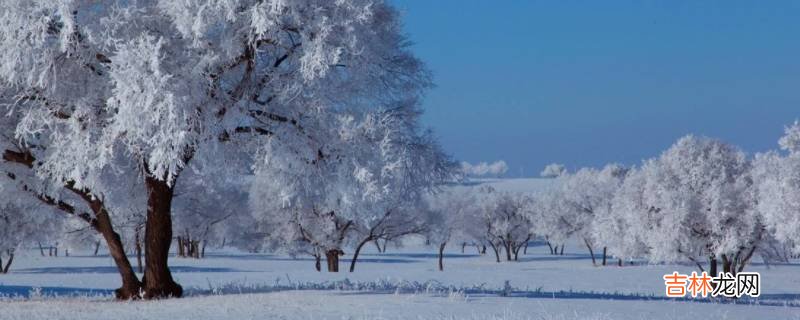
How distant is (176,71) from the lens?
16891 mm

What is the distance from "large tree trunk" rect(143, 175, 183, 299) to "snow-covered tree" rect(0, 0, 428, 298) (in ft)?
5.18

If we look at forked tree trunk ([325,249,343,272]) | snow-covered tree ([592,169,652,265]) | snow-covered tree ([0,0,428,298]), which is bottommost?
forked tree trunk ([325,249,343,272])

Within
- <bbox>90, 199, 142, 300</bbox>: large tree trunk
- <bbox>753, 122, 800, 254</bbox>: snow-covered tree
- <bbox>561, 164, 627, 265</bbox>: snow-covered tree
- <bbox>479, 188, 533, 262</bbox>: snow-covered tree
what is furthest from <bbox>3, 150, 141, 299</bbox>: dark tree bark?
<bbox>479, 188, 533, 262</bbox>: snow-covered tree

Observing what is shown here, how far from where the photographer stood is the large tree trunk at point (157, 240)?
20891 mm

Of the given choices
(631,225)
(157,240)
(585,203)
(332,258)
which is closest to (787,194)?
(631,225)

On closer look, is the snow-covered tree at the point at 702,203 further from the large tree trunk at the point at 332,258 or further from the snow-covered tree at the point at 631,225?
the large tree trunk at the point at 332,258

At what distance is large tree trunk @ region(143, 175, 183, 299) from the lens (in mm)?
20891

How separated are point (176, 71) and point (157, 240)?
5870 millimetres

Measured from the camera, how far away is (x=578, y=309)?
16.7 metres

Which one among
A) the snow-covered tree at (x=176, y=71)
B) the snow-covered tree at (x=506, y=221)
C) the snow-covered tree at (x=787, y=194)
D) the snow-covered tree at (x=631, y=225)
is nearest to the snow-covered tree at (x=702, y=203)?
the snow-covered tree at (x=631, y=225)

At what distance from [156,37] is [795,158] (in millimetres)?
31946

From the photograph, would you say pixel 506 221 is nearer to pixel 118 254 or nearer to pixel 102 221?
pixel 118 254

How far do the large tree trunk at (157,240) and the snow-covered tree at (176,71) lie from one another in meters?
1.58

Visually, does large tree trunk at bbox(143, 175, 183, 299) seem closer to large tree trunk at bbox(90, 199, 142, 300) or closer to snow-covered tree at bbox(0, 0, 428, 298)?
large tree trunk at bbox(90, 199, 142, 300)
